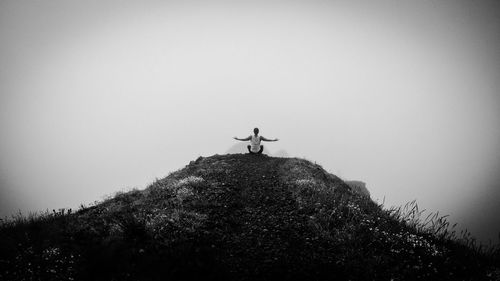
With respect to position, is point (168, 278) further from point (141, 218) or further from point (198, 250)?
point (141, 218)

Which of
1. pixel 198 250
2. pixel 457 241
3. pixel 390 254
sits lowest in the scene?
pixel 457 241

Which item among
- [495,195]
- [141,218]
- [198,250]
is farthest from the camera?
[495,195]

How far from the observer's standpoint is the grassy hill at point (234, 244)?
22.0ft

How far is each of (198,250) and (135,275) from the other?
1679 millimetres

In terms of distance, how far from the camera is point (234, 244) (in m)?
8.17

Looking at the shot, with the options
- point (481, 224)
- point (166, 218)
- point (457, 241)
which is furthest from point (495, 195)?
point (166, 218)

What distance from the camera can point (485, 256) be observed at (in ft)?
27.1

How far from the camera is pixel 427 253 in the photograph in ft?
26.0

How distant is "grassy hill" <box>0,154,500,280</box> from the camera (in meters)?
6.70

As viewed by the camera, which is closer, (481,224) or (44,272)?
(44,272)

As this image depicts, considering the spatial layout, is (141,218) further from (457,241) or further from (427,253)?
(457,241)

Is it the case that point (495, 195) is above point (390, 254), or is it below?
below

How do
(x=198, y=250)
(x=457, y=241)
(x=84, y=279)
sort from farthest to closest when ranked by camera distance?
1. (x=457, y=241)
2. (x=198, y=250)
3. (x=84, y=279)

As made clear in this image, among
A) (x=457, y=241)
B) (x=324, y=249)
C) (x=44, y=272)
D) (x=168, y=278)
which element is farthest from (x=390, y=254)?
(x=44, y=272)
